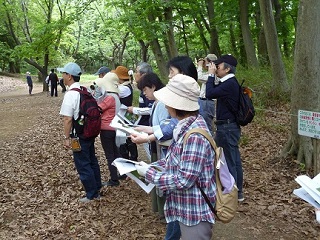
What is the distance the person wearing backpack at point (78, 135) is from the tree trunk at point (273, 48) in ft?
18.4

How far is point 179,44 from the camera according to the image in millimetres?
21172

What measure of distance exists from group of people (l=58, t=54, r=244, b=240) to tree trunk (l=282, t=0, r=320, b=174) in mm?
1353

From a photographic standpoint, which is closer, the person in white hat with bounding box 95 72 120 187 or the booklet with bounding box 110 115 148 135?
the booklet with bounding box 110 115 148 135

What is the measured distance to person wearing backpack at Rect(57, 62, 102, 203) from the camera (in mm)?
4414

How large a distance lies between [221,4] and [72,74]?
1194 cm

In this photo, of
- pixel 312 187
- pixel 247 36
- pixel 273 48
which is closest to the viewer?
pixel 312 187

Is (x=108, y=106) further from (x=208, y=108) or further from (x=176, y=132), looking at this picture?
(x=176, y=132)

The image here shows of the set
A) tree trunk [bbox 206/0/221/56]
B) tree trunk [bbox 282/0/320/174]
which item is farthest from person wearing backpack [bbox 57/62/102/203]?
tree trunk [bbox 206/0/221/56]

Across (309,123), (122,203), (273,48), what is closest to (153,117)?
(122,203)

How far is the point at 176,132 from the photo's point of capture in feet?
7.86

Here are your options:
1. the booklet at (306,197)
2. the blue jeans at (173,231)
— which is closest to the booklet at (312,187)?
the booklet at (306,197)

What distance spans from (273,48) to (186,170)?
23.8ft

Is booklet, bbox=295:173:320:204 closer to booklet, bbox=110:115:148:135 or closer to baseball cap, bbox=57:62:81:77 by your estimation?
booklet, bbox=110:115:148:135

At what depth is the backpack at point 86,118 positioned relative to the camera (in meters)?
4.49
